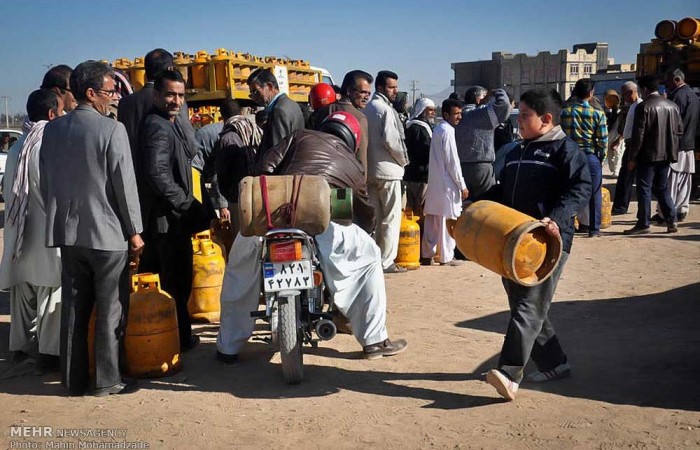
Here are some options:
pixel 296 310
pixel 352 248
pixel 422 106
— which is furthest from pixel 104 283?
pixel 422 106

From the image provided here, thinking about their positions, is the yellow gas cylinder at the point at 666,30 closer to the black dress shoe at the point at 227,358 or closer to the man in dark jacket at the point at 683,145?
the man in dark jacket at the point at 683,145

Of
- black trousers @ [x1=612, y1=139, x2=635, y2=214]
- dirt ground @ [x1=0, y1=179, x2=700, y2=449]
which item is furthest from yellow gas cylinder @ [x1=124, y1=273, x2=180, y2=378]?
black trousers @ [x1=612, y1=139, x2=635, y2=214]

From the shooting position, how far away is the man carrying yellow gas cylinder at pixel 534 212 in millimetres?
4102

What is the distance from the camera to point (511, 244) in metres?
3.88

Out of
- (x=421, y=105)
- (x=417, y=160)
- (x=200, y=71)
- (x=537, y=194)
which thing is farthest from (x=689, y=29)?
(x=537, y=194)

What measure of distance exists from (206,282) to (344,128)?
6.32ft

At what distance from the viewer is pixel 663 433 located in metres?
3.87

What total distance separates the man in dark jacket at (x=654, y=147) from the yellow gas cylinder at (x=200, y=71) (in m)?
8.02

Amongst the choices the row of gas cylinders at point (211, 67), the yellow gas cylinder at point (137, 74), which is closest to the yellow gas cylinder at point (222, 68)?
the row of gas cylinders at point (211, 67)

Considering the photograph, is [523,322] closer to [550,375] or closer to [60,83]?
[550,375]

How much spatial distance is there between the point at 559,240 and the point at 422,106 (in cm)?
562

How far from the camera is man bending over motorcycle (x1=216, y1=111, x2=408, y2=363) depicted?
16.6 ft

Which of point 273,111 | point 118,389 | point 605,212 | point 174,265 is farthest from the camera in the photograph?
point 605,212

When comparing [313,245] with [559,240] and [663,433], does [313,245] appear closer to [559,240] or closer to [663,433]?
[559,240]
